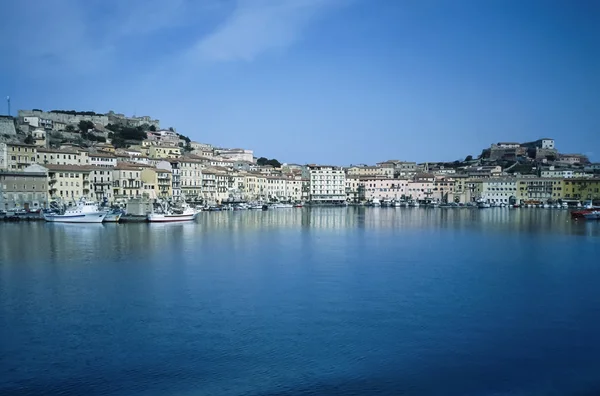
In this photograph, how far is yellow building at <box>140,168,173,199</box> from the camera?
43812mm

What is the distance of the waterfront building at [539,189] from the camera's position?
2463 inches

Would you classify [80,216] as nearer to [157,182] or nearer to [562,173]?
[157,182]

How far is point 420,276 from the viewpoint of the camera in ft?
45.1

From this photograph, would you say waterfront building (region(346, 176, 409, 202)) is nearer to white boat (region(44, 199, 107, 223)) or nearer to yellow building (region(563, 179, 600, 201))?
yellow building (region(563, 179, 600, 201))

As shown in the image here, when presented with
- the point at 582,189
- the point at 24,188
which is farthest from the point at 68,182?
the point at 582,189

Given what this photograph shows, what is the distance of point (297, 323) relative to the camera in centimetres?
927

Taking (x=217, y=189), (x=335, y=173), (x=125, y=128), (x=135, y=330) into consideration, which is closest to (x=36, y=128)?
(x=125, y=128)

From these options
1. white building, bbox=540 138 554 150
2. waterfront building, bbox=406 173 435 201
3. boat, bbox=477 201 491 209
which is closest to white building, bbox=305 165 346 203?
waterfront building, bbox=406 173 435 201

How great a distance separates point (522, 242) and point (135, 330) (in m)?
17.7

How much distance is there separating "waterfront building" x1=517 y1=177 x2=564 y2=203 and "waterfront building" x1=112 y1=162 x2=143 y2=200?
146 feet

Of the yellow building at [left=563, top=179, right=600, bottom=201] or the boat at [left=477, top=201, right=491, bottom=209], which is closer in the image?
the yellow building at [left=563, top=179, right=600, bottom=201]

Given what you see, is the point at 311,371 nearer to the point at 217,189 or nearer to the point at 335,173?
the point at 217,189

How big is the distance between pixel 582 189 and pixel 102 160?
170 ft

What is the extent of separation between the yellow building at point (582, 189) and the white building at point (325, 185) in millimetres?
26431
